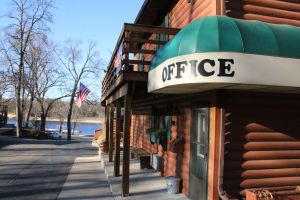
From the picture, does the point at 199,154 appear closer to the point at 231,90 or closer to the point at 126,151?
the point at 231,90

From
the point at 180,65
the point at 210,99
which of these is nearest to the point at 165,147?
the point at 210,99

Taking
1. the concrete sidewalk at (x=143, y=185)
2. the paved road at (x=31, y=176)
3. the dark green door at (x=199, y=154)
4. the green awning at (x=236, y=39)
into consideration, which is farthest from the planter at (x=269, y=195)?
the paved road at (x=31, y=176)

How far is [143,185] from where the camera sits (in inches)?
425

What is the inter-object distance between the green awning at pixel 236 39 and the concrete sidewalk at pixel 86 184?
5.11 m

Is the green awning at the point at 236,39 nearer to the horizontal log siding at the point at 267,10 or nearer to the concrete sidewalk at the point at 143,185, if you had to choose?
the horizontal log siding at the point at 267,10

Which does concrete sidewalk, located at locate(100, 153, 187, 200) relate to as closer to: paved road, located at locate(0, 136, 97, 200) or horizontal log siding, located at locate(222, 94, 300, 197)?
paved road, located at locate(0, 136, 97, 200)

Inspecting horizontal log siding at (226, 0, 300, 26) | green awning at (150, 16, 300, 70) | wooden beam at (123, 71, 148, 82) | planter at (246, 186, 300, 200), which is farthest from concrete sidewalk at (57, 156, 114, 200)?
horizontal log siding at (226, 0, 300, 26)

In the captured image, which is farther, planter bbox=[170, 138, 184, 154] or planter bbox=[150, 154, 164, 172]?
planter bbox=[150, 154, 164, 172]

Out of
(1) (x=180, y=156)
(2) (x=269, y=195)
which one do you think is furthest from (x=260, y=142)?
(1) (x=180, y=156)

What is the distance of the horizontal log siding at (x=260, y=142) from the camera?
25.1 ft

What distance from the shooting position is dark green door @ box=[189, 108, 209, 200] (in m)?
8.00

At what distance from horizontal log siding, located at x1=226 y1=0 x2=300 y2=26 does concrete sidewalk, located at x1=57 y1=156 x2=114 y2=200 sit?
5666 mm

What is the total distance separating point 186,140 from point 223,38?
418 centimetres

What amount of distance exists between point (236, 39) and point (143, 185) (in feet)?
19.7
